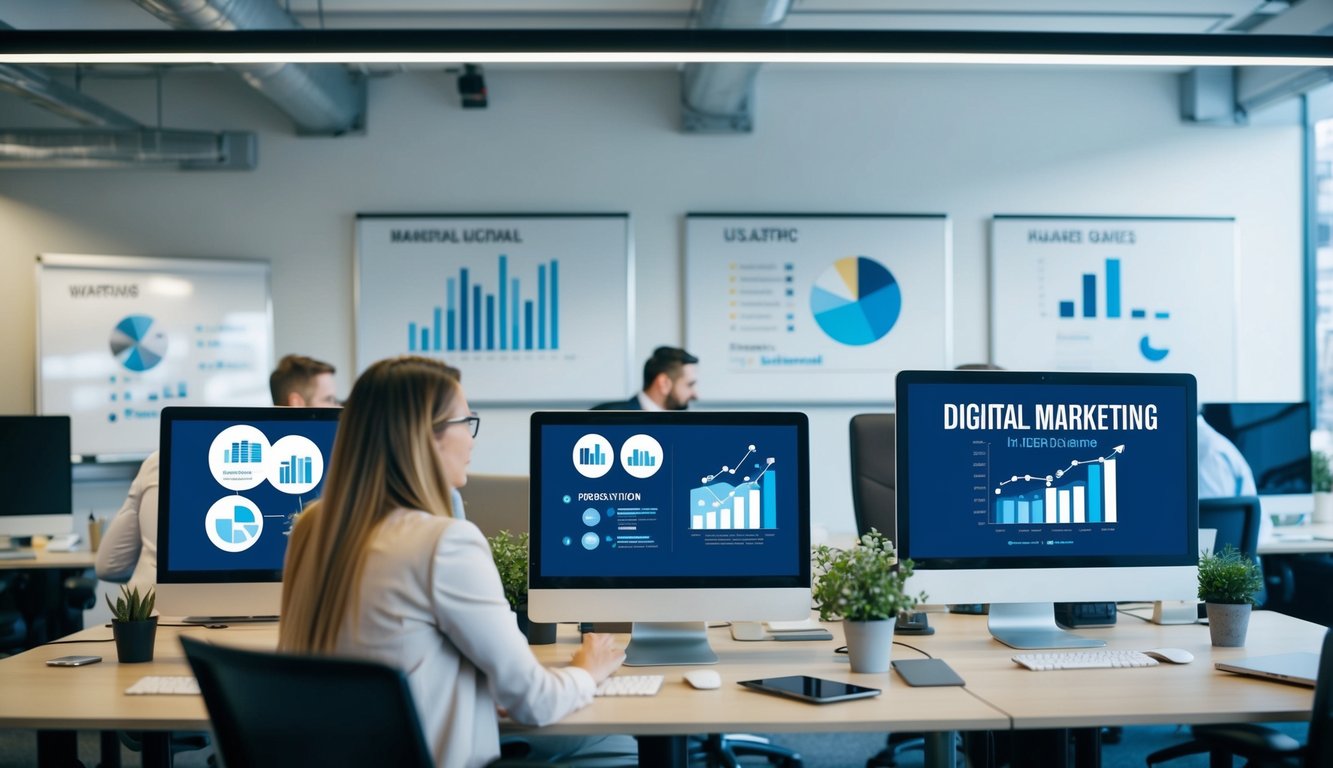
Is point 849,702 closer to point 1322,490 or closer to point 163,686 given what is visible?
point 163,686

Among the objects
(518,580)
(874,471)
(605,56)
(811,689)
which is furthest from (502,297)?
(811,689)

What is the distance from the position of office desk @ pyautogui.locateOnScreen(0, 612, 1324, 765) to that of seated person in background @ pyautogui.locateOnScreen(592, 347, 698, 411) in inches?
101

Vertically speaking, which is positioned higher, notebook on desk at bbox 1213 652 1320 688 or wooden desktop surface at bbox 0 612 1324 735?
notebook on desk at bbox 1213 652 1320 688

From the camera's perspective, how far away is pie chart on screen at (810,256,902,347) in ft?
17.6

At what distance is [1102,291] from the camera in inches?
214

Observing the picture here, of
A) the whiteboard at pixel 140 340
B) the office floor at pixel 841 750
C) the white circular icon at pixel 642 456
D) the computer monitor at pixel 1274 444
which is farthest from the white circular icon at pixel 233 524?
the computer monitor at pixel 1274 444

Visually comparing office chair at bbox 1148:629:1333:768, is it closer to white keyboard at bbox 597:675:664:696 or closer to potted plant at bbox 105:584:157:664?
white keyboard at bbox 597:675:664:696

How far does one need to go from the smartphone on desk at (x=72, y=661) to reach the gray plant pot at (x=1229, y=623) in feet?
7.91

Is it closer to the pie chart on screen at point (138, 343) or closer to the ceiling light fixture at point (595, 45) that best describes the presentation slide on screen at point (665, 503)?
the ceiling light fixture at point (595, 45)

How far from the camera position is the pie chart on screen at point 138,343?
5199mm

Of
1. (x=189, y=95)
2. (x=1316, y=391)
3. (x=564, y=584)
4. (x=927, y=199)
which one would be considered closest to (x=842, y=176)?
(x=927, y=199)

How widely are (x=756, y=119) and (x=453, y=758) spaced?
4282 mm

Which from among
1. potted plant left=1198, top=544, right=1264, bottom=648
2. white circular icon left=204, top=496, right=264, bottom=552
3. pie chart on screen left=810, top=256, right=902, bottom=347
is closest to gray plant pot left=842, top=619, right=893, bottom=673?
potted plant left=1198, top=544, right=1264, bottom=648

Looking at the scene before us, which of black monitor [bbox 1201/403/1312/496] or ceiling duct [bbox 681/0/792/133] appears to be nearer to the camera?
ceiling duct [bbox 681/0/792/133]
